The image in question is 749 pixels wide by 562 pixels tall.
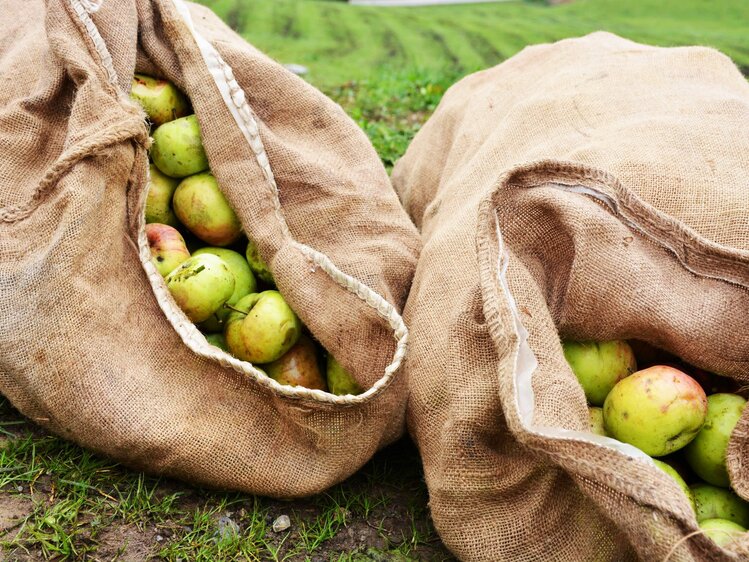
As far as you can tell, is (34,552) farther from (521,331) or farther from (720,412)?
(720,412)

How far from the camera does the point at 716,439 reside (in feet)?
6.24

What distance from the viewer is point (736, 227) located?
2010 millimetres

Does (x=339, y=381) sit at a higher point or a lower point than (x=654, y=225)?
lower

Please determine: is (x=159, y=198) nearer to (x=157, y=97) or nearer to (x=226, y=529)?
(x=157, y=97)

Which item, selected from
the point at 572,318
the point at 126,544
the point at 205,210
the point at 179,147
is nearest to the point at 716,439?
the point at 572,318

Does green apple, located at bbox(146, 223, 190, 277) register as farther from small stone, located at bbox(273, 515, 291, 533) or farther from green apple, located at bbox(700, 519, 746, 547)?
green apple, located at bbox(700, 519, 746, 547)

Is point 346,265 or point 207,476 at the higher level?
point 346,265

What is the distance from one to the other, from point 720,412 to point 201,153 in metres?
1.82

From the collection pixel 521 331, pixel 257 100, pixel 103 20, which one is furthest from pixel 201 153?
pixel 521 331

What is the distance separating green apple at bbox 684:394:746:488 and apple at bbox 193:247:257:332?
1.46 meters

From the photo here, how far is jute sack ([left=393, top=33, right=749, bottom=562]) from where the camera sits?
1576 millimetres

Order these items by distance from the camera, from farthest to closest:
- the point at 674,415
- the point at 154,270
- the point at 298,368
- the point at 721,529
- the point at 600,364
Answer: the point at 298,368 → the point at 154,270 → the point at 600,364 → the point at 674,415 → the point at 721,529

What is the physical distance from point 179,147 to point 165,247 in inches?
14.3

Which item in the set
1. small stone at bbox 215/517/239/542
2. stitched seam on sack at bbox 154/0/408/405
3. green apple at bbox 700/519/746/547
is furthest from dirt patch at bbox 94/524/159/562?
green apple at bbox 700/519/746/547
